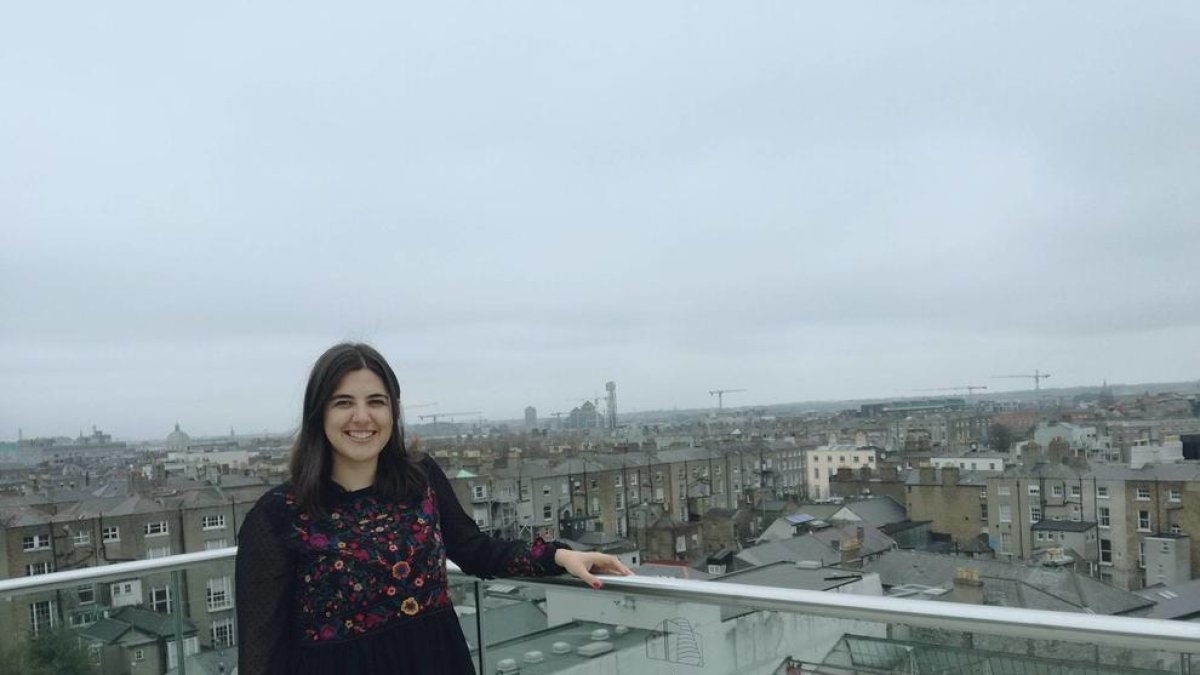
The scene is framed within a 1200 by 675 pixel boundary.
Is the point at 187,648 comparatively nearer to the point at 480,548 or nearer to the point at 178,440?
the point at 480,548

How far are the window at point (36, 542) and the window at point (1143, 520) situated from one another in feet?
81.4

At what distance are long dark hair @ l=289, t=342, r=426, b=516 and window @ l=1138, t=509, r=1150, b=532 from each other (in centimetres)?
2572

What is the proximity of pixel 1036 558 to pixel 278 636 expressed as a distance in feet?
78.1

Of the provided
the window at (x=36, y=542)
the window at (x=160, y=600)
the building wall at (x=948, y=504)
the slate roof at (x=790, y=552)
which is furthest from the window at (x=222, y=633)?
the building wall at (x=948, y=504)

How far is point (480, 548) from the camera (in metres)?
1.79

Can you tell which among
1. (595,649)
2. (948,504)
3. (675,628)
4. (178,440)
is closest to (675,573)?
(595,649)

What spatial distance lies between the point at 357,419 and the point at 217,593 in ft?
3.85

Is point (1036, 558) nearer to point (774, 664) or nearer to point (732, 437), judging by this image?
point (732, 437)

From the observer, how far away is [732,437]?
40906mm

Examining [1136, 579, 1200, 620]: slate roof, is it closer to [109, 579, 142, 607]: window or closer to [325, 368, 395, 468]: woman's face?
[109, 579, 142, 607]: window

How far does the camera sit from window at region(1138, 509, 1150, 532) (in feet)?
74.0

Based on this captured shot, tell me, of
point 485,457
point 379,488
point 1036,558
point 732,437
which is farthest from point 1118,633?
point 732,437

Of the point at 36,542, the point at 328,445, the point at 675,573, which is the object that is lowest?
the point at 36,542

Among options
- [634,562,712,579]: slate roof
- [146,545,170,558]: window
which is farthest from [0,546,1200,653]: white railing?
[146,545,170,558]: window
